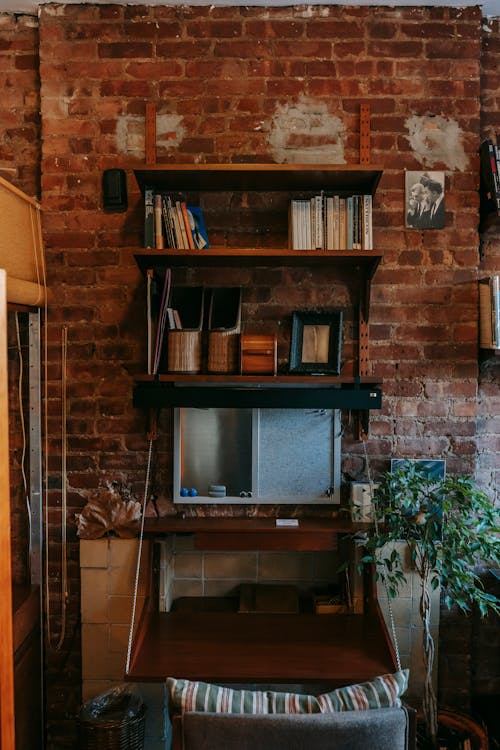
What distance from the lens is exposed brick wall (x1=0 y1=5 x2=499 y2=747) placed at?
7.88 ft

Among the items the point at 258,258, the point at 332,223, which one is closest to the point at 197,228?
the point at 258,258

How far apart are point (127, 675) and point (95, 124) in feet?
6.40

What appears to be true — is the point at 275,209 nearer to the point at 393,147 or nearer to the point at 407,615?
the point at 393,147

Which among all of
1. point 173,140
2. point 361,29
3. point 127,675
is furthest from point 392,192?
point 127,675

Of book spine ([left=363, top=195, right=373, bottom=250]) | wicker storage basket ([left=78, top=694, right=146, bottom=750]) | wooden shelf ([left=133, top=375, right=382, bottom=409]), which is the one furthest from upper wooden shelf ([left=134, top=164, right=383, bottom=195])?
wicker storage basket ([left=78, top=694, right=146, bottom=750])

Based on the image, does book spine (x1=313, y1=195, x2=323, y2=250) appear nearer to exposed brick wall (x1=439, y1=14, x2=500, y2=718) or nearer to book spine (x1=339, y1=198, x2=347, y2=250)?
book spine (x1=339, y1=198, x2=347, y2=250)

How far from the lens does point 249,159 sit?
2426 mm

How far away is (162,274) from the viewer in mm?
A: 2455

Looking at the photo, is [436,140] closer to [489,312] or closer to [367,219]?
[367,219]

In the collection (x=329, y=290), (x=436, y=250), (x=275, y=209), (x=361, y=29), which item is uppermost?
(x=361, y=29)

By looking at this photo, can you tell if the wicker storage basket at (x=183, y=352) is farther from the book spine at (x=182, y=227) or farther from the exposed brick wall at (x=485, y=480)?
the exposed brick wall at (x=485, y=480)

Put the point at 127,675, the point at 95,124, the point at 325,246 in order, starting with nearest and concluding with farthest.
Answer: the point at 127,675 < the point at 325,246 < the point at 95,124

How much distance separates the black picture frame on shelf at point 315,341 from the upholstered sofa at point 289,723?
1.13 m

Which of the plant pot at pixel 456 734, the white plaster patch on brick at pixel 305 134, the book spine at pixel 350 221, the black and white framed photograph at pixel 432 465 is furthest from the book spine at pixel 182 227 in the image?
the plant pot at pixel 456 734
